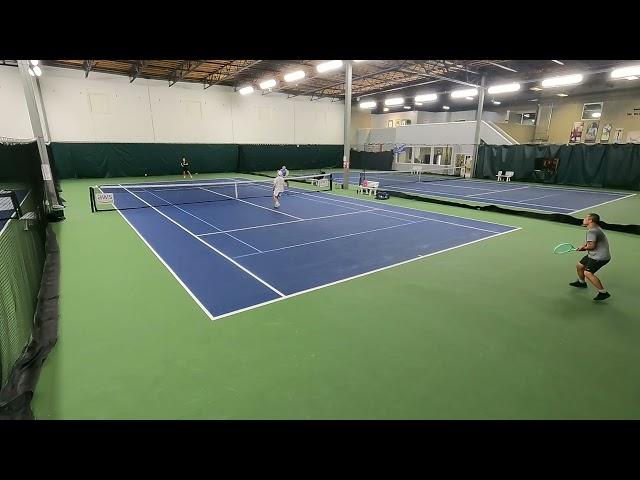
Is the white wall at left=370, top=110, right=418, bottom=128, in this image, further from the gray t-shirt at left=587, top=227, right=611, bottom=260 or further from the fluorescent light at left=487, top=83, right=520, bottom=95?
the gray t-shirt at left=587, top=227, right=611, bottom=260

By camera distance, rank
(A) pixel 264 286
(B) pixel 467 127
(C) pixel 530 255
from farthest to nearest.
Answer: (B) pixel 467 127 < (C) pixel 530 255 < (A) pixel 264 286

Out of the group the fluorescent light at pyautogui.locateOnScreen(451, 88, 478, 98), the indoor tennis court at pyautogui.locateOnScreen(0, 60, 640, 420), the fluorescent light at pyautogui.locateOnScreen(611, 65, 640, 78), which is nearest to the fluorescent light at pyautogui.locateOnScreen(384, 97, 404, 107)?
the fluorescent light at pyautogui.locateOnScreen(451, 88, 478, 98)

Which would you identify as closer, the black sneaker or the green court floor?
the green court floor

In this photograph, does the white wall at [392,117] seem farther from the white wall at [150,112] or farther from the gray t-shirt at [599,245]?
the gray t-shirt at [599,245]

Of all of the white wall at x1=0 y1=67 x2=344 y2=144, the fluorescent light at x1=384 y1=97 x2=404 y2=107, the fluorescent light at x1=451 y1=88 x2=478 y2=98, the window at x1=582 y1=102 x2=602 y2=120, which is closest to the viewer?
the white wall at x1=0 y1=67 x2=344 y2=144

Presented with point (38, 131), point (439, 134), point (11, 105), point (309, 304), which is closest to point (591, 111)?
point (439, 134)

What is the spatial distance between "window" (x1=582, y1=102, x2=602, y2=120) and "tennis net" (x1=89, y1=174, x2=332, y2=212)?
2517cm

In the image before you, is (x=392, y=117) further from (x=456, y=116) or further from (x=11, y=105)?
(x=11, y=105)

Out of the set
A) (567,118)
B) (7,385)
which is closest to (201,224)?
(7,385)

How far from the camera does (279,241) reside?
10.1 m

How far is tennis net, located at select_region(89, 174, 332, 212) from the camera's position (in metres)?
14.9
